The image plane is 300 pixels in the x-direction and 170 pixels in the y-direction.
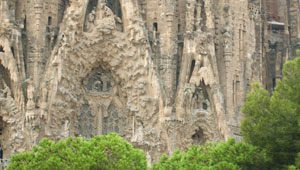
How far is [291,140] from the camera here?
19453 millimetres

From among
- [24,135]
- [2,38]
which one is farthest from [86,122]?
[2,38]

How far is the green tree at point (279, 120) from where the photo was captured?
63.8 feet

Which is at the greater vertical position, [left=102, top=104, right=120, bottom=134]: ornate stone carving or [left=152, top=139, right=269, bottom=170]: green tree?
[left=102, top=104, right=120, bottom=134]: ornate stone carving

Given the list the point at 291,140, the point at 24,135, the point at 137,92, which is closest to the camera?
the point at 291,140

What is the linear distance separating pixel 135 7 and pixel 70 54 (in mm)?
3162

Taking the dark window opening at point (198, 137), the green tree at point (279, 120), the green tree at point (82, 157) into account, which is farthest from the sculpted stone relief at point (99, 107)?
the green tree at point (279, 120)

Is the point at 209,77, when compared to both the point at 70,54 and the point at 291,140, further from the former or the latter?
the point at 291,140

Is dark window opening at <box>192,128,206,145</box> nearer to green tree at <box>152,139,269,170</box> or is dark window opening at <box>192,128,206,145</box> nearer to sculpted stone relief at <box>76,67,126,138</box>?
sculpted stone relief at <box>76,67,126,138</box>

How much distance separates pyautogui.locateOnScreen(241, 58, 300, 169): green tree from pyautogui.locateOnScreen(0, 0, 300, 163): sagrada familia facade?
5740mm

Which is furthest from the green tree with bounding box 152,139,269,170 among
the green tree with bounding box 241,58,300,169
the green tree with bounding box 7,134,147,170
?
the green tree with bounding box 7,134,147,170

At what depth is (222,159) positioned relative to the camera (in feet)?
64.6

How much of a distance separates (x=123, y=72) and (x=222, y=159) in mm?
7908

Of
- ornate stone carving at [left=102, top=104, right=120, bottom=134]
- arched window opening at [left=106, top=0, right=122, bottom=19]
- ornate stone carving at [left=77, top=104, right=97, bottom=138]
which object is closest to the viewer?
ornate stone carving at [left=77, top=104, right=97, bottom=138]

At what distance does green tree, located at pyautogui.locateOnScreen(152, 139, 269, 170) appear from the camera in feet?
63.6
